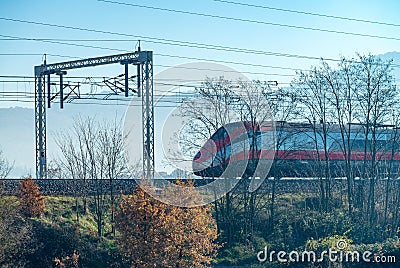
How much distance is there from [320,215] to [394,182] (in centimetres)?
506

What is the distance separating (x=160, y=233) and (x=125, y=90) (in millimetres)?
6732

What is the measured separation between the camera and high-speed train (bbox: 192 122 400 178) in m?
25.0

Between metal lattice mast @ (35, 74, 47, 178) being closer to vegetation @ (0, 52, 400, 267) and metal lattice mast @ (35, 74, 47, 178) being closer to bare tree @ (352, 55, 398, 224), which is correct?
vegetation @ (0, 52, 400, 267)

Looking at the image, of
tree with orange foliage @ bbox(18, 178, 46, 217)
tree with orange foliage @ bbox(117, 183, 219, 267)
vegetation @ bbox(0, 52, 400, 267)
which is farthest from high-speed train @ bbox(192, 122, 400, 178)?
tree with orange foliage @ bbox(18, 178, 46, 217)

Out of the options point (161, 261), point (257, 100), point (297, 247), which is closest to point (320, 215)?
point (297, 247)

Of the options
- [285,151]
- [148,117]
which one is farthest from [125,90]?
[285,151]

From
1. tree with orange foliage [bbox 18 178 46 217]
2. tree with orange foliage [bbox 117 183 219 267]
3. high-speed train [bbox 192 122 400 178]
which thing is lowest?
tree with orange foliage [bbox 117 183 219 267]

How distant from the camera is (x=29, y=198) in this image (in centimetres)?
2369

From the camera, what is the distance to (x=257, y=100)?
82.0ft

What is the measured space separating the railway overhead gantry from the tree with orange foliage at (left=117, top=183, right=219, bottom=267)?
362 cm

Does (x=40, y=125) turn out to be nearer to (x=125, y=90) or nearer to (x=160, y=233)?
(x=125, y=90)

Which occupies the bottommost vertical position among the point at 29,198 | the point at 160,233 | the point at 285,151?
the point at 160,233

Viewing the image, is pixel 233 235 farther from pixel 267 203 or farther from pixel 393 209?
pixel 393 209

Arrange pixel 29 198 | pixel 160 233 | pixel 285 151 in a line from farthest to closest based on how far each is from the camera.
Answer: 1. pixel 285 151
2. pixel 29 198
3. pixel 160 233
